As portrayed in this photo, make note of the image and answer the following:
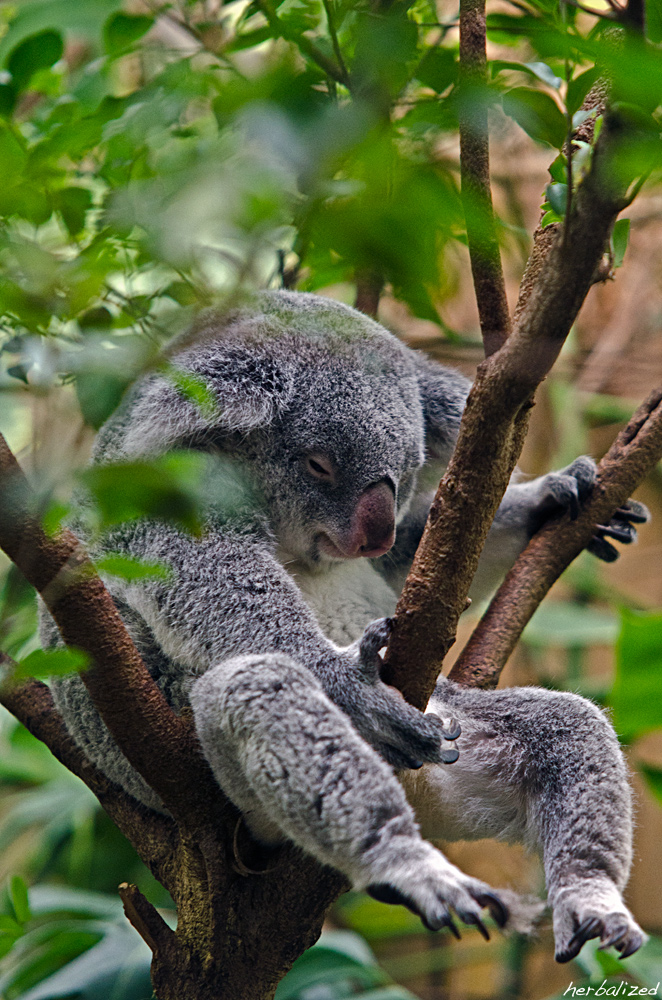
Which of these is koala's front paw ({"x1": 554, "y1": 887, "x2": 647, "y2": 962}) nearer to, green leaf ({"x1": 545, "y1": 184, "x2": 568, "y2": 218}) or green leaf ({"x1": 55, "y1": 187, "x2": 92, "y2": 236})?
green leaf ({"x1": 545, "y1": 184, "x2": 568, "y2": 218})

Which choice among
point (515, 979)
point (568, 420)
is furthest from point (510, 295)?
point (515, 979)

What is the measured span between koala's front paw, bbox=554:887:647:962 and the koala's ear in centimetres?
125

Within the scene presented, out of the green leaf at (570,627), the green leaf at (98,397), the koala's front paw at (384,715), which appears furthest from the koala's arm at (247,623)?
the green leaf at (570,627)

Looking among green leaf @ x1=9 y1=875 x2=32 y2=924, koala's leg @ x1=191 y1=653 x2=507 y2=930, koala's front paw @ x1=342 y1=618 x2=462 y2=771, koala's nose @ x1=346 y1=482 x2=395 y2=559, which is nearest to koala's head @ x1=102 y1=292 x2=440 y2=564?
koala's nose @ x1=346 y1=482 x2=395 y2=559

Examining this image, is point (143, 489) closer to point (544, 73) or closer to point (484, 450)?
point (484, 450)

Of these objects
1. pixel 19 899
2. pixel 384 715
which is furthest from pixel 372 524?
pixel 19 899

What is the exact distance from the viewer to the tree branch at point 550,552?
234cm

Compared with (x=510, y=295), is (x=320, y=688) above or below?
above

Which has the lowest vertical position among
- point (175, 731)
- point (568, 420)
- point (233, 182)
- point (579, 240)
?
point (568, 420)

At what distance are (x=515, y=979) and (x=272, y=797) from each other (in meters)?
3.91

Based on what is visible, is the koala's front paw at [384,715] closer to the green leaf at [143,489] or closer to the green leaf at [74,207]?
the green leaf at [143,489]

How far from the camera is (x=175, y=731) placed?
1.79 metres

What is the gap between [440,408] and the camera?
8.30 ft

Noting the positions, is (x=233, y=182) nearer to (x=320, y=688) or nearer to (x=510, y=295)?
(x=320, y=688)
